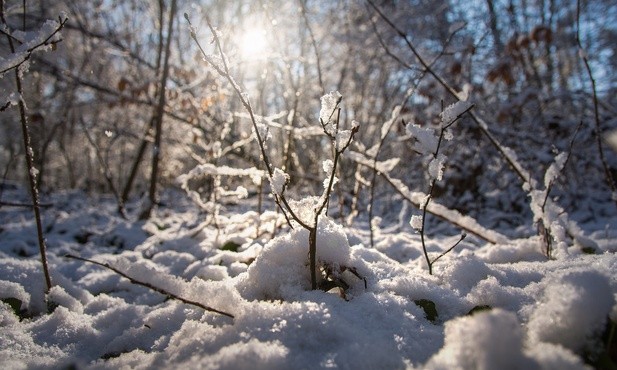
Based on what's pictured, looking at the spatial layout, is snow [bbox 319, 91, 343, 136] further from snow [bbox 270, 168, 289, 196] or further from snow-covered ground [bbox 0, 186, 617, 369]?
snow-covered ground [bbox 0, 186, 617, 369]

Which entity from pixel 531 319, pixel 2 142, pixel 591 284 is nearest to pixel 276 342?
pixel 531 319

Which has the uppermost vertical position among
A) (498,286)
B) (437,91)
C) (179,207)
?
(437,91)

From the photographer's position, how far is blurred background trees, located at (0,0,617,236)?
3.70 metres

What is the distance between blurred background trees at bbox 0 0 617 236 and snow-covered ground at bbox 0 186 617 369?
765 millimetres

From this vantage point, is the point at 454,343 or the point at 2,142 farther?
the point at 2,142

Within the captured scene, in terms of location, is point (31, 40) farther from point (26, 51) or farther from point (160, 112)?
point (160, 112)

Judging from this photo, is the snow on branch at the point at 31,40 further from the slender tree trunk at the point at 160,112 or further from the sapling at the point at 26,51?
the slender tree trunk at the point at 160,112

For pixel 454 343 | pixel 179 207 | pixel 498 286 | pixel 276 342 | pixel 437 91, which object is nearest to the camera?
pixel 454 343

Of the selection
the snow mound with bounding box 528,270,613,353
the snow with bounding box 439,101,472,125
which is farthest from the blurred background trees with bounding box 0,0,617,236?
the snow mound with bounding box 528,270,613,353

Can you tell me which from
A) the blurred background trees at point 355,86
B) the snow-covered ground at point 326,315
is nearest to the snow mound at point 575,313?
the snow-covered ground at point 326,315

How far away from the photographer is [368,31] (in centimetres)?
662

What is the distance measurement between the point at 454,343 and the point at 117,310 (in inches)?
46.4

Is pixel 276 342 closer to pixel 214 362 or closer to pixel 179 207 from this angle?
pixel 214 362

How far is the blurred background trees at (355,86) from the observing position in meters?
3.70
